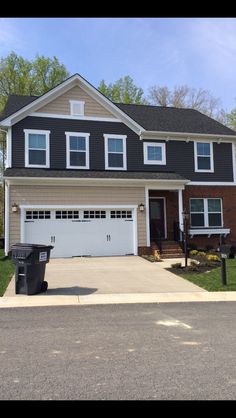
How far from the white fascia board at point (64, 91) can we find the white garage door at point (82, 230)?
182 inches

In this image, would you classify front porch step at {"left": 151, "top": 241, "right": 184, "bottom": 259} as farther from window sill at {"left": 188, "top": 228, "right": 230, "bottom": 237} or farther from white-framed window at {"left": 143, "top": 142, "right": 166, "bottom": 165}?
white-framed window at {"left": 143, "top": 142, "right": 166, "bottom": 165}

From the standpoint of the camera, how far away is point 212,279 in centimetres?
1330

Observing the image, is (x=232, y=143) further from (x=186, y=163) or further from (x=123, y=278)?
(x=123, y=278)

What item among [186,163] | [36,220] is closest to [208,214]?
[186,163]

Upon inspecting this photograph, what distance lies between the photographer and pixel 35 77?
35.0 metres

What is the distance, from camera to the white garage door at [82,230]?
62.6ft

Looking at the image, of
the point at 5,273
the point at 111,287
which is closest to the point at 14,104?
the point at 5,273

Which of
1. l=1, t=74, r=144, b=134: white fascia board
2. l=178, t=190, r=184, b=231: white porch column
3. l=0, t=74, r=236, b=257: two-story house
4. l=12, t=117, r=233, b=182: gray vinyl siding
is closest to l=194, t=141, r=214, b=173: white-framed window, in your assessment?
l=0, t=74, r=236, b=257: two-story house

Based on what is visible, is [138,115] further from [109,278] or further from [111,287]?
[111,287]

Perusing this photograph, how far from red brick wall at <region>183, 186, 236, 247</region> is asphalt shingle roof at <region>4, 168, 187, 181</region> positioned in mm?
1599

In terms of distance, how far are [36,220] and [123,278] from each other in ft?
22.6

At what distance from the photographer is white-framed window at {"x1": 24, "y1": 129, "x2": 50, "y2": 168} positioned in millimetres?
20125

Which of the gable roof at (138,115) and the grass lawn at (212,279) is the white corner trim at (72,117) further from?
the grass lawn at (212,279)

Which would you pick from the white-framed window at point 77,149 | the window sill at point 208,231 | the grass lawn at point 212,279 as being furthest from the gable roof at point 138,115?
the grass lawn at point 212,279
